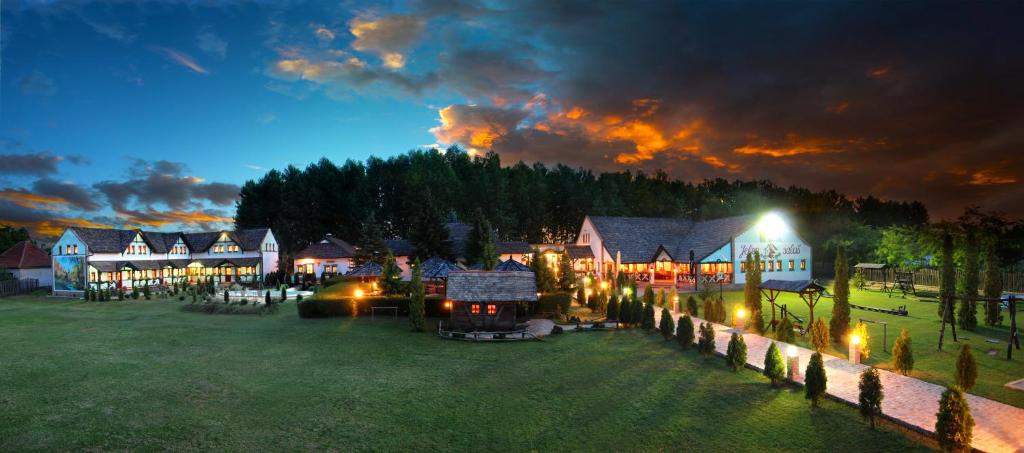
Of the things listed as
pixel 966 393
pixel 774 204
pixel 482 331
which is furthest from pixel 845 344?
pixel 774 204

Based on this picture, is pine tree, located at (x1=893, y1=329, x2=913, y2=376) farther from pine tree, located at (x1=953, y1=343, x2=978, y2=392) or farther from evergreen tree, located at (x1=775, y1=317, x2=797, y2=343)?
evergreen tree, located at (x1=775, y1=317, x2=797, y2=343)

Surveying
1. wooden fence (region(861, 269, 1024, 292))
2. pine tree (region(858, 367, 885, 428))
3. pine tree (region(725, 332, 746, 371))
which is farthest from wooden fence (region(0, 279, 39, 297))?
wooden fence (region(861, 269, 1024, 292))

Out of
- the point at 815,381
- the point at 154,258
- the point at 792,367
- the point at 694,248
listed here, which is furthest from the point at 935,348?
the point at 154,258

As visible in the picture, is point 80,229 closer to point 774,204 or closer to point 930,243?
point 930,243

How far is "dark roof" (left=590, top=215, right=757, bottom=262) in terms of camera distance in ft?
146

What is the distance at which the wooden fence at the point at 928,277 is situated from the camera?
31.7 m

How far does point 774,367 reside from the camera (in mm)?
13805

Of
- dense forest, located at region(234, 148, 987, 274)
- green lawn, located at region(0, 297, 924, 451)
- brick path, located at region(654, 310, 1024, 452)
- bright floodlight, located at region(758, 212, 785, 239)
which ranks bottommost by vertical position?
green lawn, located at region(0, 297, 924, 451)

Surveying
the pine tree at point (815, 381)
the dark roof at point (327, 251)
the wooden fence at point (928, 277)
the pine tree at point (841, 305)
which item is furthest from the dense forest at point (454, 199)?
the pine tree at point (815, 381)

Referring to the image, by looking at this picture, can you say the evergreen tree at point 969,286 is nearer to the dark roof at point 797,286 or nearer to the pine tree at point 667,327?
the dark roof at point 797,286

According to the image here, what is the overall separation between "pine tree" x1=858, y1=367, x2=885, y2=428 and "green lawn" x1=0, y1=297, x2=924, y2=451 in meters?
0.33

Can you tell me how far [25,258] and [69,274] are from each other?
12.2m

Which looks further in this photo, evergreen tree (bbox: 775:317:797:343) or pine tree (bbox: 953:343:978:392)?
evergreen tree (bbox: 775:317:797:343)

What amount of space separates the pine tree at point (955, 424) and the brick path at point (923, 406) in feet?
2.02
